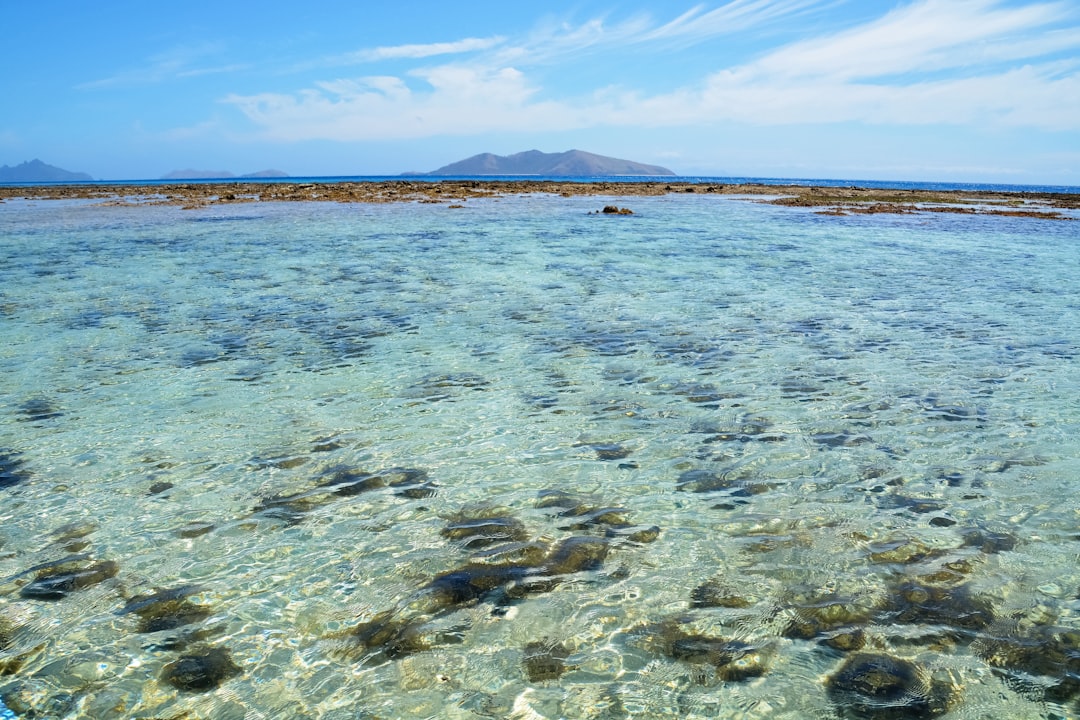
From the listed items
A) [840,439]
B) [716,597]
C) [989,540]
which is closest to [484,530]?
[716,597]

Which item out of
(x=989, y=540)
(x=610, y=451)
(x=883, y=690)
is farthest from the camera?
(x=610, y=451)

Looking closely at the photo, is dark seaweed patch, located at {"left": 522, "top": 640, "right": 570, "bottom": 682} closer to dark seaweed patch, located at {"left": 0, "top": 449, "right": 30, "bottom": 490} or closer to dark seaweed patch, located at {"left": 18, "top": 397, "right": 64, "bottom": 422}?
dark seaweed patch, located at {"left": 0, "top": 449, "right": 30, "bottom": 490}

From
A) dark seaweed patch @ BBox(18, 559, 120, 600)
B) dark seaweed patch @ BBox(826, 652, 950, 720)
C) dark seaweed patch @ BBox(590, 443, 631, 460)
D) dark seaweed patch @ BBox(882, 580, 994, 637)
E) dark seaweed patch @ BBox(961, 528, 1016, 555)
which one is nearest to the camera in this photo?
dark seaweed patch @ BBox(826, 652, 950, 720)

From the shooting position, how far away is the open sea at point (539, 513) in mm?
3824

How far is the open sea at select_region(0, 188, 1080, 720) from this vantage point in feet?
12.5

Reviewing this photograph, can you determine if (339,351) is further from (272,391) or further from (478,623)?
(478,623)

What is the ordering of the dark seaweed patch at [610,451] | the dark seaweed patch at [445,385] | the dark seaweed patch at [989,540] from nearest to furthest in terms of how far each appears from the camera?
the dark seaweed patch at [989,540], the dark seaweed patch at [610,451], the dark seaweed patch at [445,385]

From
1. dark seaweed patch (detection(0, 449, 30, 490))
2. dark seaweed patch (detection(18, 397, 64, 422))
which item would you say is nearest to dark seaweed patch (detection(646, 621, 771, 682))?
dark seaweed patch (detection(0, 449, 30, 490))

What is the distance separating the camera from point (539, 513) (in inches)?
225

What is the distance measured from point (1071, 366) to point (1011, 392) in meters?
2.30

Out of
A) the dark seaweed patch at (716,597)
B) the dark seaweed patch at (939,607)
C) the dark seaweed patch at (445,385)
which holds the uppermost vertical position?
the dark seaweed patch at (445,385)

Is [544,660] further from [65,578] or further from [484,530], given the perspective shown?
[65,578]

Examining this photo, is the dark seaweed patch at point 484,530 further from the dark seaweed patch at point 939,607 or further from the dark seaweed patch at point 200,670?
the dark seaweed patch at point 939,607

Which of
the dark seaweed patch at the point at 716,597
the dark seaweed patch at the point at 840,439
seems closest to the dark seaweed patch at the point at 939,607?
the dark seaweed patch at the point at 716,597
